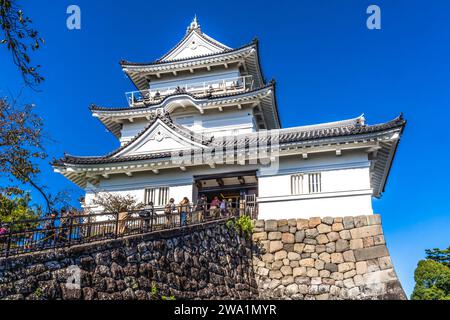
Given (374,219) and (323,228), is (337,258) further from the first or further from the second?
(374,219)

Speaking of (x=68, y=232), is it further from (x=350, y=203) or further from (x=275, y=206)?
(x=350, y=203)


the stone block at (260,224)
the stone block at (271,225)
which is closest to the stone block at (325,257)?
the stone block at (271,225)

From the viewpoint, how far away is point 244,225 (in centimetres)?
1526

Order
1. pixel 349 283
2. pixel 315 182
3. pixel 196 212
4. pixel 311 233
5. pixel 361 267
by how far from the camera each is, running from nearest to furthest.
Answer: pixel 196 212
pixel 349 283
pixel 361 267
pixel 311 233
pixel 315 182

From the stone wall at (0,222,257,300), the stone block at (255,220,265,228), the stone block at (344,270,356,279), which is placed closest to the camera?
the stone wall at (0,222,257,300)

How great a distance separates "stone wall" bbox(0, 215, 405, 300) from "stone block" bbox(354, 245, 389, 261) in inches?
1.2

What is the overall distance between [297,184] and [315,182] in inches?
27.3

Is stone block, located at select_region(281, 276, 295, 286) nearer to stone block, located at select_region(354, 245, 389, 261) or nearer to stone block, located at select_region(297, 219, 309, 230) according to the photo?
stone block, located at select_region(297, 219, 309, 230)

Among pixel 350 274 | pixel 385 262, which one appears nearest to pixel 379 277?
pixel 385 262

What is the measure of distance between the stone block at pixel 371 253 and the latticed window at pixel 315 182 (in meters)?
2.78

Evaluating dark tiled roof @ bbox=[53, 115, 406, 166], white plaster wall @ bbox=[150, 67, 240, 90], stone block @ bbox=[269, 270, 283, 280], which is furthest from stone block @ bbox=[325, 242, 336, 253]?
white plaster wall @ bbox=[150, 67, 240, 90]

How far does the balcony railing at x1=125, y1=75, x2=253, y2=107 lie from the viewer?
23.8 metres

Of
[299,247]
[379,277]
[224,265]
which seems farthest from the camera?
[299,247]
